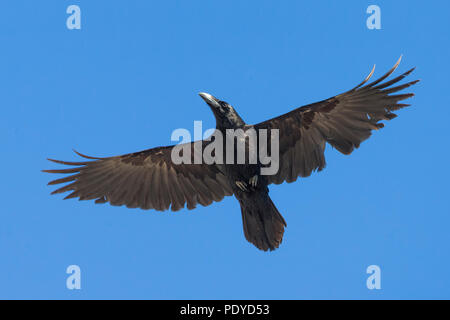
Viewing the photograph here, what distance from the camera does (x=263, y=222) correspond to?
9602 millimetres

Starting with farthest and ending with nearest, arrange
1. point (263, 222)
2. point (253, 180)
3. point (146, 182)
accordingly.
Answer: point (146, 182) < point (263, 222) < point (253, 180)

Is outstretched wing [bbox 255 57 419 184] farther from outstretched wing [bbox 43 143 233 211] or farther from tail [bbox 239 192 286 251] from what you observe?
outstretched wing [bbox 43 143 233 211]

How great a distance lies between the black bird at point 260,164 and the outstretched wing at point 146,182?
0.01 m

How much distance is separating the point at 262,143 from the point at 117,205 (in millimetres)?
2454

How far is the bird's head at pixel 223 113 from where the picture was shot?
31.0ft

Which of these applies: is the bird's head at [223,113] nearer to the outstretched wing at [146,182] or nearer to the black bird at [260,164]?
the black bird at [260,164]

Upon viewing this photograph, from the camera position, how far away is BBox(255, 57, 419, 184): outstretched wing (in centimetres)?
936

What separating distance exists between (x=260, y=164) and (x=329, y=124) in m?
1.08

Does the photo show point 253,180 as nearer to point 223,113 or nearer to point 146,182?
point 223,113

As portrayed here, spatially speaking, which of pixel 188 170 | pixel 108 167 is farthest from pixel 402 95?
pixel 108 167

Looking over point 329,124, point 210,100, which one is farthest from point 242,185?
point 329,124

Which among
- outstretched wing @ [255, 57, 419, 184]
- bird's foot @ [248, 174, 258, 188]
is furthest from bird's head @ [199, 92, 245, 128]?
bird's foot @ [248, 174, 258, 188]

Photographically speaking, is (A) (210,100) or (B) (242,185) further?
(A) (210,100)

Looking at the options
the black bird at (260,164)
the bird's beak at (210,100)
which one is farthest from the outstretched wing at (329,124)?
the bird's beak at (210,100)
